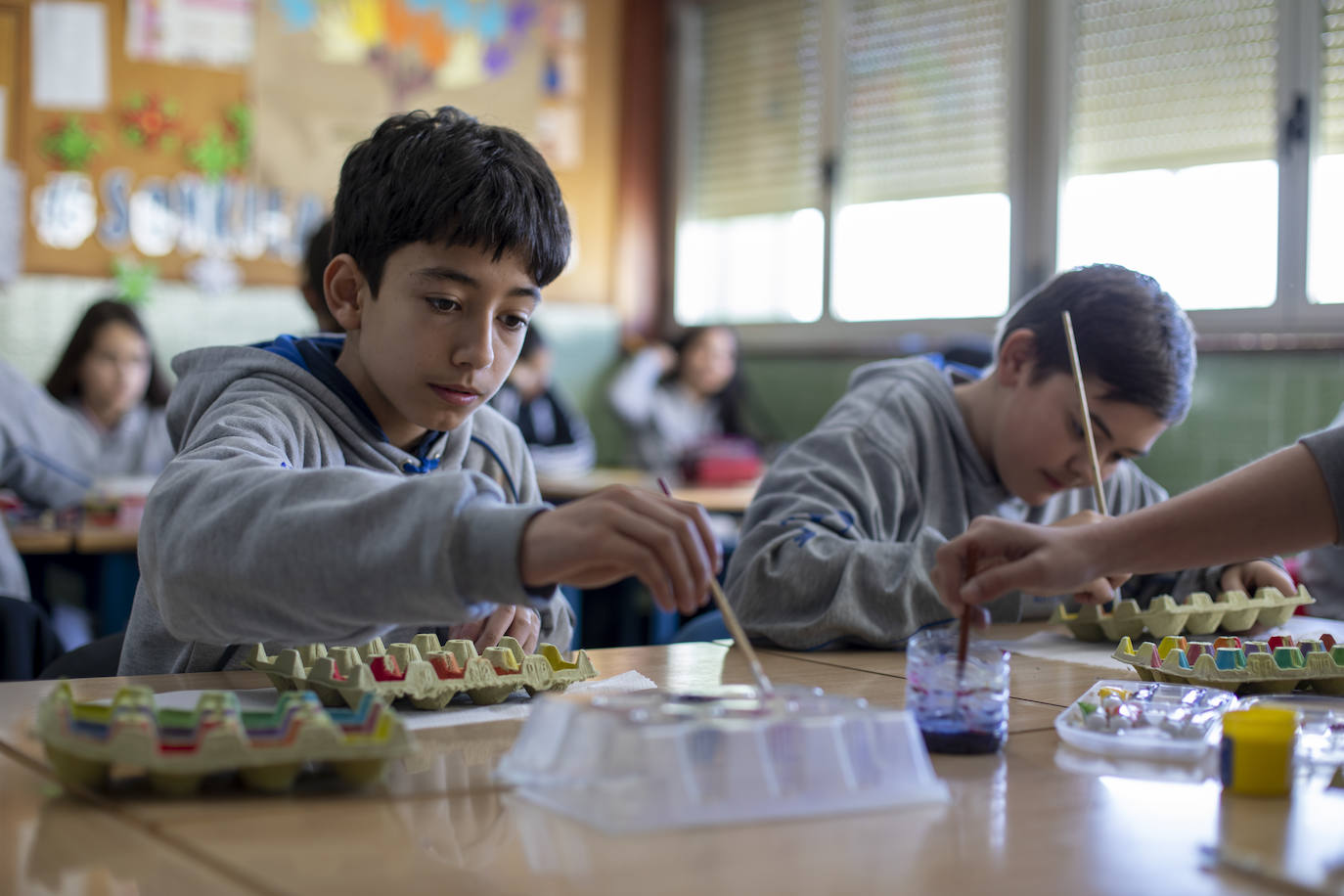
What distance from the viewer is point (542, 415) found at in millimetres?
5391

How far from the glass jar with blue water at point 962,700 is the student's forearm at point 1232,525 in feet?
0.59


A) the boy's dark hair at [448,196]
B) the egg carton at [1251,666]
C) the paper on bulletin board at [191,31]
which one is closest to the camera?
the egg carton at [1251,666]

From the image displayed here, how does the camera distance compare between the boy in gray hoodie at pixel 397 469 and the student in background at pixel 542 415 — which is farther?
the student in background at pixel 542 415

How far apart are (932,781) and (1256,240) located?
3.62m

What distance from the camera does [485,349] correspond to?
4.27ft

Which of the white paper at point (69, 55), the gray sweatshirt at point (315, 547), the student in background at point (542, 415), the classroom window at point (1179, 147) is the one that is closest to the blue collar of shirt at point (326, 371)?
the gray sweatshirt at point (315, 547)

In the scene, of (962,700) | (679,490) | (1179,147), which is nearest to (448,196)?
(962,700)

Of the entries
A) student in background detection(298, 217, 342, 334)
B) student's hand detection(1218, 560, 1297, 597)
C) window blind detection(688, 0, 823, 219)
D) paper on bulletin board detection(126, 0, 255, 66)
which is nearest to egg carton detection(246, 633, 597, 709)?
student's hand detection(1218, 560, 1297, 597)

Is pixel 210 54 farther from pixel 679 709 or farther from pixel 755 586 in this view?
pixel 679 709

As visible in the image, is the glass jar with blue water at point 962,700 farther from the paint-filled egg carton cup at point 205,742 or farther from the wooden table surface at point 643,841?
the paint-filled egg carton cup at point 205,742

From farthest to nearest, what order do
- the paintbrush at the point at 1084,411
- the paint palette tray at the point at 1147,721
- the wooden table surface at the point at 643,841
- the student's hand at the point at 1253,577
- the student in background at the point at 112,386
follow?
1. the student in background at the point at 112,386
2. the student's hand at the point at 1253,577
3. the paintbrush at the point at 1084,411
4. the paint palette tray at the point at 1147,721
5. the wooden table surface at the point at 643,841

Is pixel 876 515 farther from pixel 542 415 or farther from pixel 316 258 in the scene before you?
pixel 542 415

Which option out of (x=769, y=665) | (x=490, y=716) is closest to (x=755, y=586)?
(x=769, y=665)

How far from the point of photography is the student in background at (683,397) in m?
5.53
